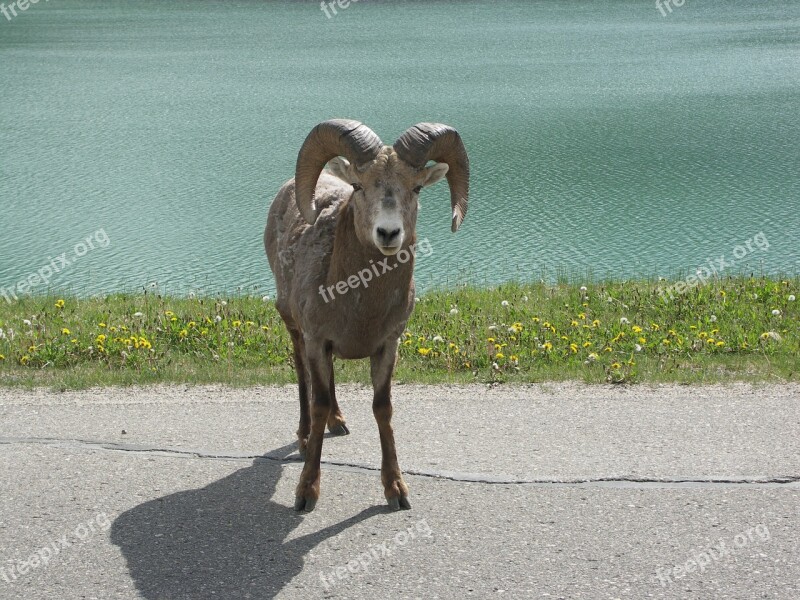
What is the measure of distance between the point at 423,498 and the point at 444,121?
22.1m

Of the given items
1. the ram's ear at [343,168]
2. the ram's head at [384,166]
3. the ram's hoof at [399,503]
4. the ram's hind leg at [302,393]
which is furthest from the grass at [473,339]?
the ram's ear at [343,168]

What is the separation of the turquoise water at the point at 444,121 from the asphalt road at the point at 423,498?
23.1ft

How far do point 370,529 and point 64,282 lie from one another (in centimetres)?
1153

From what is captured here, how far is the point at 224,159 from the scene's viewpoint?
2556cm

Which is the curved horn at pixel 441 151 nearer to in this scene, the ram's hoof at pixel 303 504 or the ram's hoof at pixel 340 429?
the ram's hoof at pixel 340 429

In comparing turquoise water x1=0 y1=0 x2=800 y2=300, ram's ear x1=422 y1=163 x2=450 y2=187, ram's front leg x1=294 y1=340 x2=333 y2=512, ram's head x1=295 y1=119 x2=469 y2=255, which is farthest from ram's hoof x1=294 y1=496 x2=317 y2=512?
turquoise water x1=0 y1=0 x2=800 y2=300

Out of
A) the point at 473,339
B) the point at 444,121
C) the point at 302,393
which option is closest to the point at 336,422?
the point at 302,393

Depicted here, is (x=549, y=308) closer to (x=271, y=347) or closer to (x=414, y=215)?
(x=271, y=347)

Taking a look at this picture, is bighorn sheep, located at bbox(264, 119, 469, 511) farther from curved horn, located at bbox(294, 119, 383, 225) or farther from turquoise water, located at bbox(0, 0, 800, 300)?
turquoise water, located at bbox(0, 0, 800, 300)

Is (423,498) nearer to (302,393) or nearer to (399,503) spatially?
(399,503)

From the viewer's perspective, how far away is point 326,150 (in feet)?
24.7

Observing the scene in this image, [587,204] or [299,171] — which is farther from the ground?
[299,171]

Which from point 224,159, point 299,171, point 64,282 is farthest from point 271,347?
point 224,159

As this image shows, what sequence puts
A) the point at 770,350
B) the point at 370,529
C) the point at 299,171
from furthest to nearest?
1. the point at 770,350
2. the point at 299,171
3. the point at 370,529
